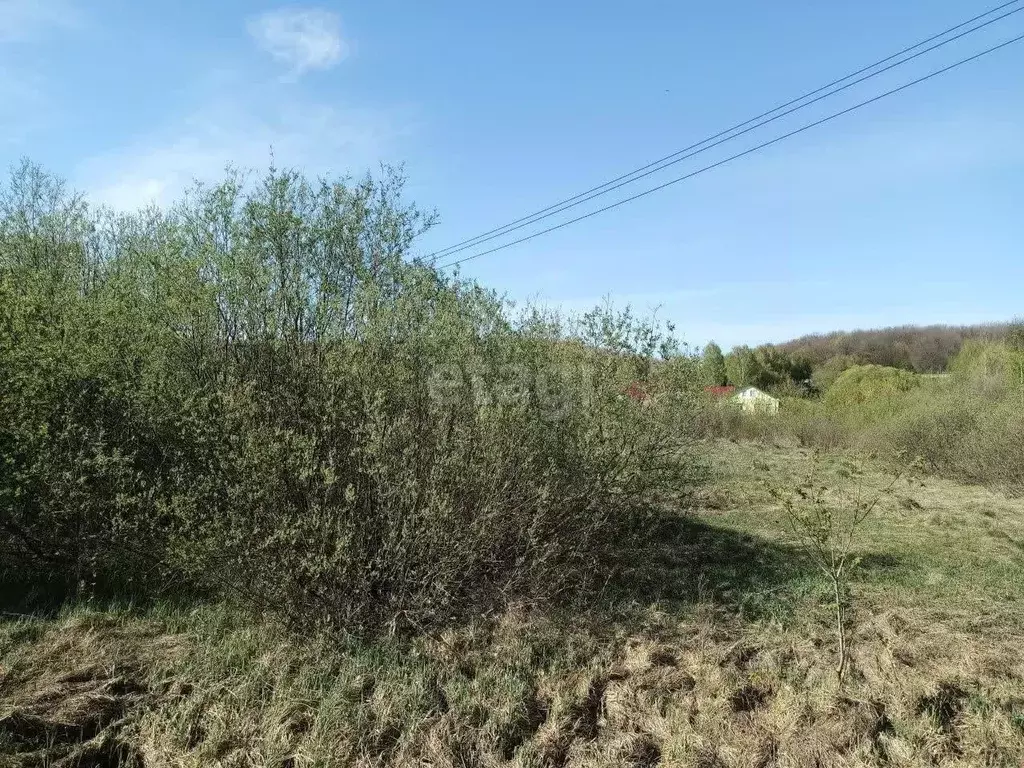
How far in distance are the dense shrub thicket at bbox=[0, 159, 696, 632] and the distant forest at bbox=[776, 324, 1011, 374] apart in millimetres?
26882

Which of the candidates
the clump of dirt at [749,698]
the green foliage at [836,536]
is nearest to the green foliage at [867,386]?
the green foliage at [836,536]

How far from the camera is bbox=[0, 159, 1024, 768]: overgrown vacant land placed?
359cm

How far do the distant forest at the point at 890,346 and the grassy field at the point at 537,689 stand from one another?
2689 centimetres

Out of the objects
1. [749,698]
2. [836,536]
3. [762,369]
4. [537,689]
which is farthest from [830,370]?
[537,689]

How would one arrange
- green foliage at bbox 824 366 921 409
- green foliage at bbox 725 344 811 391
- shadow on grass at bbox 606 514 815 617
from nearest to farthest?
shadow on grass at bbox 606 514 815 617 → green foliage at bbox 824 366 921 409 → green foliage at bbox 725 344 811 391

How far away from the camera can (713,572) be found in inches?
258

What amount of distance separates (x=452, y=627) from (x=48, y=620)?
97.6 inches

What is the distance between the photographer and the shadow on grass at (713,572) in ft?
18.7

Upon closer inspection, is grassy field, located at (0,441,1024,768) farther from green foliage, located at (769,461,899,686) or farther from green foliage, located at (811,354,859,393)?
green foliage, located at (811,354,859,393)

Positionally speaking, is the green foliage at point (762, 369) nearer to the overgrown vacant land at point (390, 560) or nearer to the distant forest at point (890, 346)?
the distant forest at point (890, 346)

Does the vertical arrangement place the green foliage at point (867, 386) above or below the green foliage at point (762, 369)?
below

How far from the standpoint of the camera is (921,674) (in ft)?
13.7

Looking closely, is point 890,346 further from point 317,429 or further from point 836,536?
point 317,429
